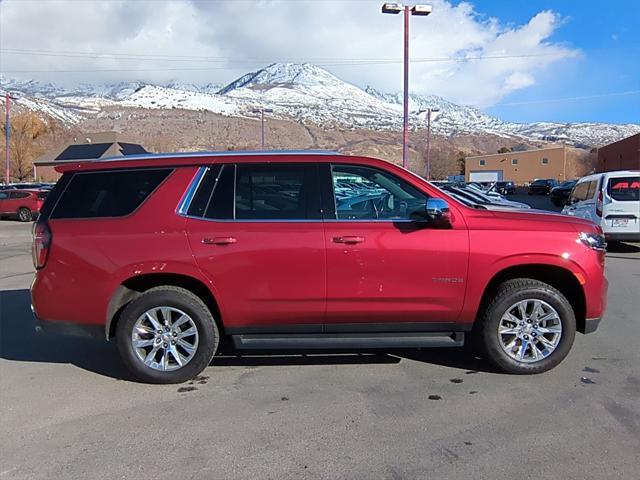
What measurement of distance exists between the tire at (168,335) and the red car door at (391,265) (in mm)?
1094

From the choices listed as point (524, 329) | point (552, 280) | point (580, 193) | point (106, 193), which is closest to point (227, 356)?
point (106, 193)

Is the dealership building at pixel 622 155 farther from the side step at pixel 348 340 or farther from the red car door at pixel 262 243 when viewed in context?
the red car door at pixel 262 243

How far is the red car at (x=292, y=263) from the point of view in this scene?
14.3 feet

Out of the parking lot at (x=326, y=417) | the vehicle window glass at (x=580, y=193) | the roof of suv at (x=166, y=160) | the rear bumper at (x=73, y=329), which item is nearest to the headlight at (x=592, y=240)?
the parking lot at (x=326, y=417)

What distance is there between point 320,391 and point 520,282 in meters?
1.95

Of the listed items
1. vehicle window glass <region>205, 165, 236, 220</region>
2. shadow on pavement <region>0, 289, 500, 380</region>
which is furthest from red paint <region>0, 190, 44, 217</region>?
vehicle window glass <region>205, 165, 236, 220</region>

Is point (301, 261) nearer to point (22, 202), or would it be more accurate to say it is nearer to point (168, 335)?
point (168, 335)

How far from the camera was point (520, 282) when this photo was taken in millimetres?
4543

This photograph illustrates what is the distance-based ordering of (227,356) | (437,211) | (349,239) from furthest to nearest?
A: (227,356) < (349,239) < (437,211)

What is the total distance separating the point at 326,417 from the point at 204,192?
6.90 feet

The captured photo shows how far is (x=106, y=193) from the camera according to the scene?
456 centimetres

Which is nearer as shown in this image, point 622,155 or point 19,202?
point 19,202

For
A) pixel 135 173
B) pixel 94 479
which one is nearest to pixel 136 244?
pixel 135 173

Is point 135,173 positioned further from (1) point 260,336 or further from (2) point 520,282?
(2) point 520,282
